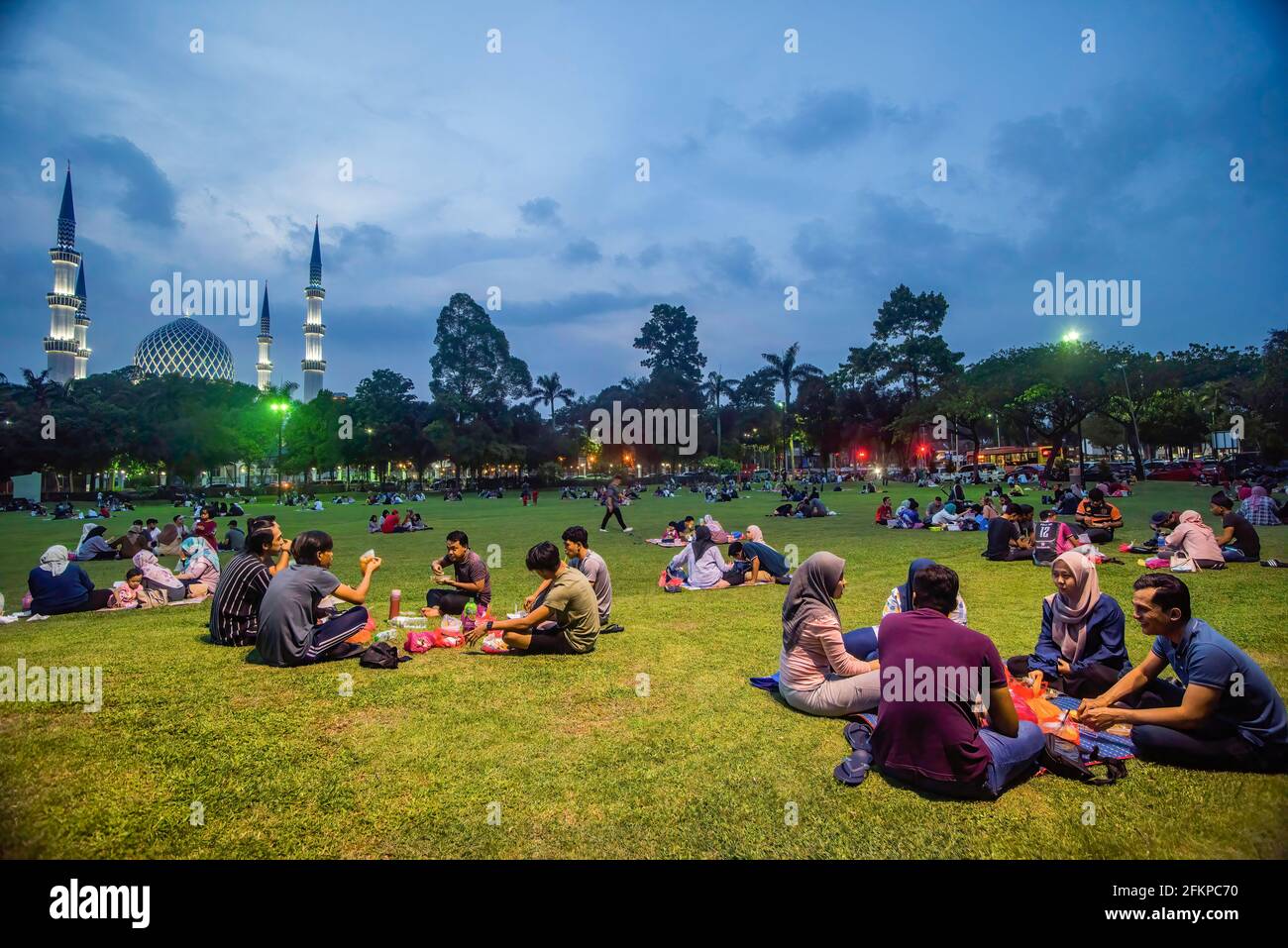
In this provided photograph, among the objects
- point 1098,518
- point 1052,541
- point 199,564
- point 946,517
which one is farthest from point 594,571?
point 946,517

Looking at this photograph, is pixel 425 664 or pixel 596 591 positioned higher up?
pixel 596 591

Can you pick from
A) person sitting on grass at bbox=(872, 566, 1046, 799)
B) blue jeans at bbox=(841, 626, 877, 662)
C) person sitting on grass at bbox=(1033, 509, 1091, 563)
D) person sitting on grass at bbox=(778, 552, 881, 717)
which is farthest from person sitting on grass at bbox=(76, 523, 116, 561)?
person sitting on grass at bbox=(1033, 509, 1091, 563)

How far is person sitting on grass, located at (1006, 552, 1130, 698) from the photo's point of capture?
199 inches

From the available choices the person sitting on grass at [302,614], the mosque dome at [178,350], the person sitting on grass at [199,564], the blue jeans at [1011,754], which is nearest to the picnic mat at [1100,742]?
the blue jeans at [1011,754]

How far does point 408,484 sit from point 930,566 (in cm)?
5883

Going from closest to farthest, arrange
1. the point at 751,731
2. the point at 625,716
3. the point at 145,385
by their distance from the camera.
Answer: the point at 751,731, the point at 625,716, the point at 145,385

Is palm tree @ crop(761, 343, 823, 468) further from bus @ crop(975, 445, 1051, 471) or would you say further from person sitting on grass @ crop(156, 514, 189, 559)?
person sitting on grass @ crop(156, 514, 189, 559)

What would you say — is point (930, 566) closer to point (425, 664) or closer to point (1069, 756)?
point (1069, 756)

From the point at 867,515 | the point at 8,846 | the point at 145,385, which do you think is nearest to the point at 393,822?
the point at 8,846

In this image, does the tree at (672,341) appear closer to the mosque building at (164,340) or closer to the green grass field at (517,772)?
the mosque building at (164,340)

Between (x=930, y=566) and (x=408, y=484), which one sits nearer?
(x=930, y=566)
